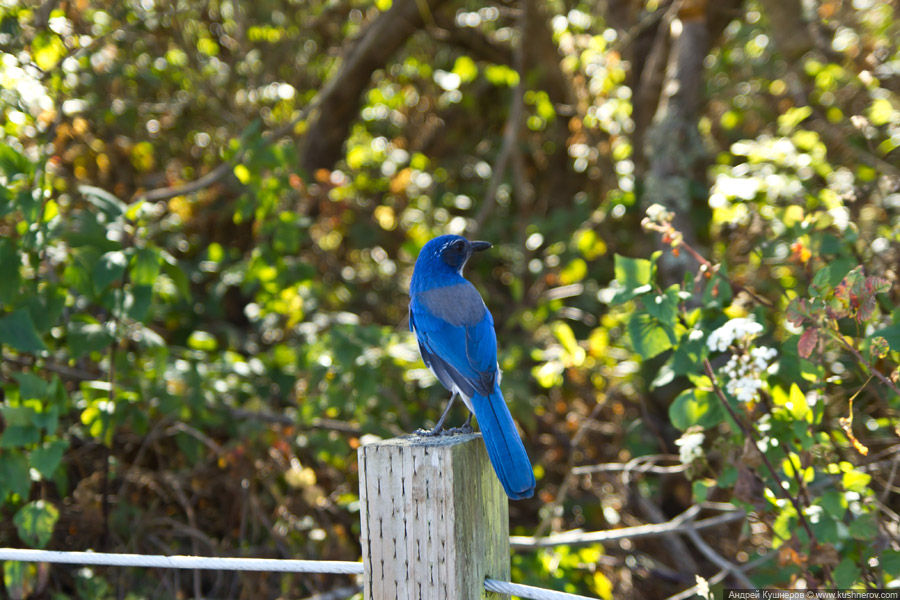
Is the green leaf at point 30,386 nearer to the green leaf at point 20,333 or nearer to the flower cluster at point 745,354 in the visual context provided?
the green leaf at point 20,333

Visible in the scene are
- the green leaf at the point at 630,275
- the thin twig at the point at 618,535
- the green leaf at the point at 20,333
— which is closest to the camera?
the green leaf at the point at 630,275

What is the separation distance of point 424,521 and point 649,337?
1.13 meters

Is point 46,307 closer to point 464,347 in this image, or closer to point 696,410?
point 464,347

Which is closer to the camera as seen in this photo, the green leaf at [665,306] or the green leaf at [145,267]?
the green leaf at [665,306]

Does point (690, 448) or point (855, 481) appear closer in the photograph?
point (855, 481)

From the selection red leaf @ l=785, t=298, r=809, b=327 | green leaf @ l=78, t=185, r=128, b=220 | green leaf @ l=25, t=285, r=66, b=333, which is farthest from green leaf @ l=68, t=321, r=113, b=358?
red leaf @ l=785, t=298, r=809, b=327

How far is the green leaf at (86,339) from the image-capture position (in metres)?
3.12

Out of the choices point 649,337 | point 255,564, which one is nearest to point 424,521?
point 255,564

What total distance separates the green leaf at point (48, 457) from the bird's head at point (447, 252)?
5.13 feet

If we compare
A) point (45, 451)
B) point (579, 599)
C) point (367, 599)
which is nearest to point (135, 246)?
point (45, 451)

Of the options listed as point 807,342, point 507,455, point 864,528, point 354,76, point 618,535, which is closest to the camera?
point 507,455

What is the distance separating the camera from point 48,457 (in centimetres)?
279

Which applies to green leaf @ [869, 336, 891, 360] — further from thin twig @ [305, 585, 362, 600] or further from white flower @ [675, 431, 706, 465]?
thin twig @ [305, 585, 362, 600]

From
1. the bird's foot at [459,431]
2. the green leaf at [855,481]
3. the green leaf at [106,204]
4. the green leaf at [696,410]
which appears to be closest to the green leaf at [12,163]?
the green leaf at [106,204]
